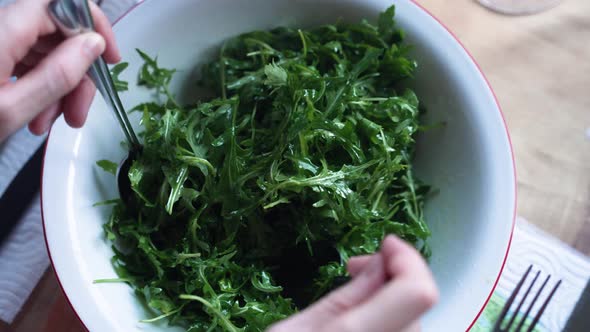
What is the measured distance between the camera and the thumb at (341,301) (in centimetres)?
31

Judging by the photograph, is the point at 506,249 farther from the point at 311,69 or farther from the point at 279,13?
the point at 279,13

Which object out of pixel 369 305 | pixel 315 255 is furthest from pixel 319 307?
pixel 315 255

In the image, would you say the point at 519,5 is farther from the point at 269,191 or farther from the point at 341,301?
the point at 341,301

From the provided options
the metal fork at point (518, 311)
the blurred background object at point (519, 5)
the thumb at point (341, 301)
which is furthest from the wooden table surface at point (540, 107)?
the thumb at point (341, 301)

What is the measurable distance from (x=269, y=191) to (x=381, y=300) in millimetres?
353

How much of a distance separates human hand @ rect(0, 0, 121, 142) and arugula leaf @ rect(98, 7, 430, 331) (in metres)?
0.09

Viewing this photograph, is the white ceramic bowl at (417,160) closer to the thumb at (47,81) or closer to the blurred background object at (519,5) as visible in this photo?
the thumb at (47,81)

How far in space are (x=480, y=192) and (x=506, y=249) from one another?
85mm

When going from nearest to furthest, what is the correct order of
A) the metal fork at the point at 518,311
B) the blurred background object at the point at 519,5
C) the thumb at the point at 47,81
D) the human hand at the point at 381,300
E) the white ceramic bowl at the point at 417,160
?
1. the human hand at the point at 381,300
2. the thumb at the point at 47,81
3. the white ceramic bowl at the point at 417,160
4. the metal fork at the point at 518,311
5. the blurred background object at the point at 519,5

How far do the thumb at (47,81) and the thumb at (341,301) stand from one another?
12.7 inches

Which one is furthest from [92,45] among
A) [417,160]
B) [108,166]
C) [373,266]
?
[417,160]

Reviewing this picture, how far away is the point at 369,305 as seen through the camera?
11.4 inches

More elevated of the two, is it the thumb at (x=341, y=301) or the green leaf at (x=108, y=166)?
the thumb at (x=341, y=301)

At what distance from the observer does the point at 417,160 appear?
796 millimetres
